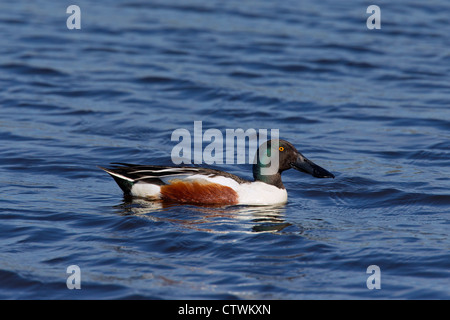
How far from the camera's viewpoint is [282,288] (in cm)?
640

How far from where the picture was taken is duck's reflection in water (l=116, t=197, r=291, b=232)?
7996 mm

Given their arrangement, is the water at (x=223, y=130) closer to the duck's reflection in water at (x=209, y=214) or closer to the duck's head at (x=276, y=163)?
the duck's reflection in water at (x=209, y=214)

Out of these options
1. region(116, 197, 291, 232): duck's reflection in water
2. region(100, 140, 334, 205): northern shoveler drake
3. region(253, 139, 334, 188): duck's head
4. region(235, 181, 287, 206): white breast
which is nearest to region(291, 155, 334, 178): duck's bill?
region(253, 139, 334, 188): duck's head

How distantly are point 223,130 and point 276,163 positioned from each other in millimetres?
3050

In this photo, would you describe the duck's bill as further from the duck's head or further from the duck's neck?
the duck's neck

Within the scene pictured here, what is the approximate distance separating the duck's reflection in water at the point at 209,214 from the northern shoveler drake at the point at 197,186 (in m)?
0.10

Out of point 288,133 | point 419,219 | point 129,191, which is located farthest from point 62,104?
point 419,219

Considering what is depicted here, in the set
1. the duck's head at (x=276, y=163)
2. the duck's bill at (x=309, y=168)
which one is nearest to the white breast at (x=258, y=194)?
the duck's head at (x=276, y=163)

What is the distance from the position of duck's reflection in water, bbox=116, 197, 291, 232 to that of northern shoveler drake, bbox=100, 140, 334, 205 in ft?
0.34

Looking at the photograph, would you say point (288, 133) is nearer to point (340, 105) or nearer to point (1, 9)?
point (340, 105)

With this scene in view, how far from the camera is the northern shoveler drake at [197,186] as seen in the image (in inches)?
346

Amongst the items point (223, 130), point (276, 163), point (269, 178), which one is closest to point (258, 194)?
point (269, 178)
